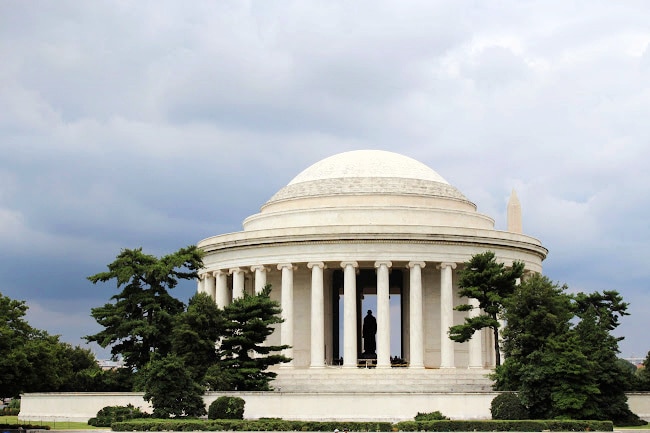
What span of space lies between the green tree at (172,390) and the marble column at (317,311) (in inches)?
734

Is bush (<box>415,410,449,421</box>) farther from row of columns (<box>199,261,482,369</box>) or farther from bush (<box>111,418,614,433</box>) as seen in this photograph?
row of columns (<box>199,261,482,369</box>)

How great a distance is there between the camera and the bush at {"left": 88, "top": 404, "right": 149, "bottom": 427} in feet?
200

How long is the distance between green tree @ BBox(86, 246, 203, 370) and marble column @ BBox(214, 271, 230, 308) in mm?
11590

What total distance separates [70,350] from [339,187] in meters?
44.1

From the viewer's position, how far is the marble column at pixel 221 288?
86.2 metres

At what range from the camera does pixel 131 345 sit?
73.7 metres

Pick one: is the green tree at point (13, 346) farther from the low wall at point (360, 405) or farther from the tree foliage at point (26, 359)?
the low wall at point (360, 405)

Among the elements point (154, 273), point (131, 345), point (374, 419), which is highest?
point (154, 273)

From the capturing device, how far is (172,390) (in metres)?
59.7

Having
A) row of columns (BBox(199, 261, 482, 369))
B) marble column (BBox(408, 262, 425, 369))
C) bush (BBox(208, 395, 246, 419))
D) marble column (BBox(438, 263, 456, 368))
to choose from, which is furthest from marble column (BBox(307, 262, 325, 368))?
bush (BBox(208, 395, 246, 419))

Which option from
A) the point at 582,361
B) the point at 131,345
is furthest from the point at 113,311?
the point at 582,361

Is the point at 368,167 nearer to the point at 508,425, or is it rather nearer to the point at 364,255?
the point at 364,255

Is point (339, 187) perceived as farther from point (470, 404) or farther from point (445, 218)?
point (470, 404)

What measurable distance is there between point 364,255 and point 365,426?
23.8 metres
